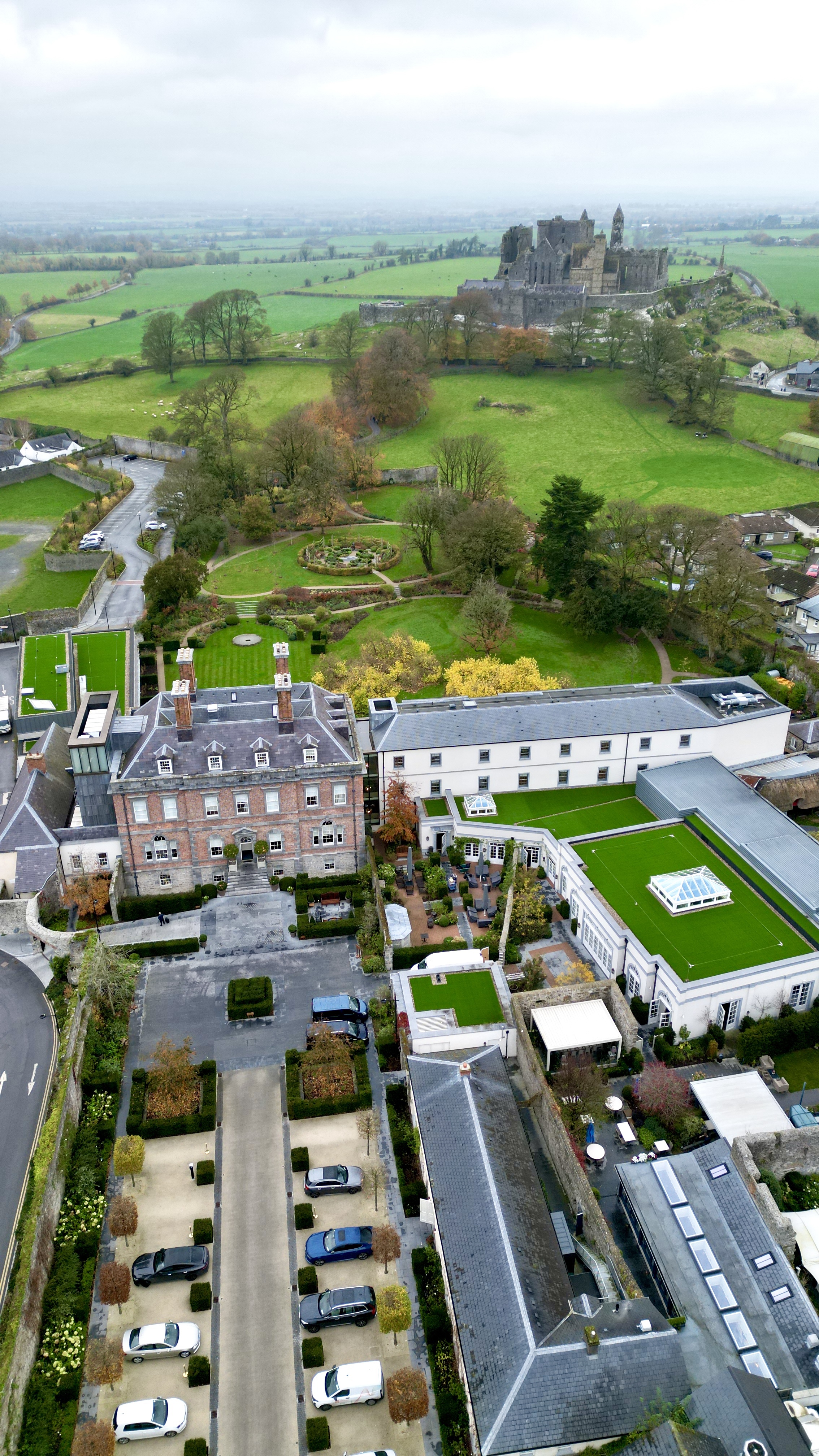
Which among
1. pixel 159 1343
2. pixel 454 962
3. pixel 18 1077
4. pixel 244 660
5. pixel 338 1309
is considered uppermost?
pixel 454 962

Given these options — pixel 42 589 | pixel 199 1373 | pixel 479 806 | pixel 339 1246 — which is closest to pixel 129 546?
pixel 42 589

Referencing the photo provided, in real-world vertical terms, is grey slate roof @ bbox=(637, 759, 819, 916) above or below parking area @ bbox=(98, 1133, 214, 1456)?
above

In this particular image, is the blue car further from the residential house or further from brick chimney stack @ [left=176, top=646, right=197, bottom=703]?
brick chimney stack @ [left=176, top=646, right=197, bottom=703]

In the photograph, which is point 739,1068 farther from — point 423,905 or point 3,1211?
point 3,1211

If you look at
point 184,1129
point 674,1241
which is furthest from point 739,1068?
point 184,1129

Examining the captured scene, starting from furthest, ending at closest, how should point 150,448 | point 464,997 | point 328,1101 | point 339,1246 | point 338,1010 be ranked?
point 150,448 < point 338,1010 < point 464,997 < point 328,1101 < point 339,1246

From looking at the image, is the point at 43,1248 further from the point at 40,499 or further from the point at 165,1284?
the point at 40,499

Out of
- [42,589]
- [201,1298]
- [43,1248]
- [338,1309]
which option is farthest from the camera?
[42,589]

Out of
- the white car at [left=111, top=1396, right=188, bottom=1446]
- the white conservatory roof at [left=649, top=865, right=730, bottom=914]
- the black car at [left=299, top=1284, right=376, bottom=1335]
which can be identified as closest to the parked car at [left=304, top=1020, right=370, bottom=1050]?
the black car at [left=299, top=1284, right=376, bottom=1335]

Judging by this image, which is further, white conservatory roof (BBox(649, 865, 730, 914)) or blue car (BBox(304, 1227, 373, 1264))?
white conservatory roof (BBox(649, 865, 730, 914))
